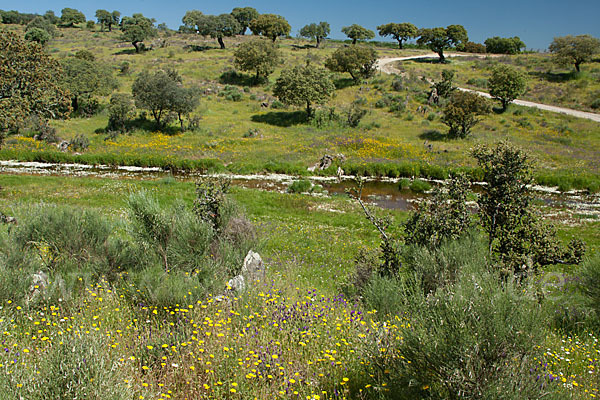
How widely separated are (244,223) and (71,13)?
5679 inches

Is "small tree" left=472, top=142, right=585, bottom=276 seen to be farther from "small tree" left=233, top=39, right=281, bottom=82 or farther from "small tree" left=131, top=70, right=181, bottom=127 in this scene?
"small tree" left=233, top=39, right=281, bottom=82

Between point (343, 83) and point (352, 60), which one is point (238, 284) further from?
point (343, 83)

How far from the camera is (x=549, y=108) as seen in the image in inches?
2108

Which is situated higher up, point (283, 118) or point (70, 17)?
point (70, 17)

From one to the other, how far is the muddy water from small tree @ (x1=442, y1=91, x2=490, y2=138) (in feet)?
41.4

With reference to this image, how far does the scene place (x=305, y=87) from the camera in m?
47.8

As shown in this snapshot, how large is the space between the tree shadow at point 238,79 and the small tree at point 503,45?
6682cm

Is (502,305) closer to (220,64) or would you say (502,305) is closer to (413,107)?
(413,107)

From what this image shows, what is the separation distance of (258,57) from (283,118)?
15758 millimetres

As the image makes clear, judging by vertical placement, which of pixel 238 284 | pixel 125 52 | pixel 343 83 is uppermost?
pixel 125 52

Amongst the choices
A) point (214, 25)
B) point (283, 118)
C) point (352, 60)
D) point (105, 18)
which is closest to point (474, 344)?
point (283, 118)

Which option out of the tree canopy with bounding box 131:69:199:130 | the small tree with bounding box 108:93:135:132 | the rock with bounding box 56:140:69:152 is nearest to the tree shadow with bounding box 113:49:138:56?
the tree canopy with bounding box 131:69:199:130

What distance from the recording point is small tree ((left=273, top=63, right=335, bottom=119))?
Answer: 157 ft

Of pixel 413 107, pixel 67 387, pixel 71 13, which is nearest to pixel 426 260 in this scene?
pixel 67 387
